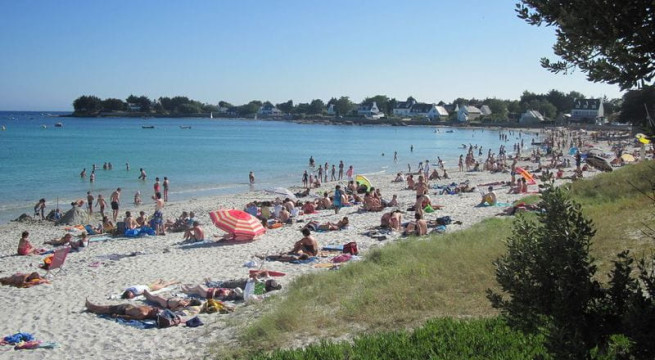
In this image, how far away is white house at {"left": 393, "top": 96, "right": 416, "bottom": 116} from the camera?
6204 inches

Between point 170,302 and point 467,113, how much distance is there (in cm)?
12838

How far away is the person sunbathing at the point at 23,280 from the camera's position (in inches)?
471

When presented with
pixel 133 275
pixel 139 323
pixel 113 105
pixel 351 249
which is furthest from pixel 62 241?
pixel 113 105

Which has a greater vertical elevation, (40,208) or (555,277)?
(555,277)

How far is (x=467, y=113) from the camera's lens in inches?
5187

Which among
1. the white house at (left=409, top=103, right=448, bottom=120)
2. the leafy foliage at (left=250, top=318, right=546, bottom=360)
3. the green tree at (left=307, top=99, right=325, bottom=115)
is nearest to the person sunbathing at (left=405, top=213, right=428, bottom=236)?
the leafy foliage at (left=250, top=318, right=546, bottom=360)

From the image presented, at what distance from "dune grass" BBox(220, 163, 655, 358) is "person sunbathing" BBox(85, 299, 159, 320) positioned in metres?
2.12

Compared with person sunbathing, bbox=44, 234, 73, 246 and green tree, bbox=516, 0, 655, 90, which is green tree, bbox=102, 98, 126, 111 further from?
green tree, bbox=516, 0, 655, 90

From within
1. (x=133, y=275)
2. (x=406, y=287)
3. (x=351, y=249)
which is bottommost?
(x=133, y=275)

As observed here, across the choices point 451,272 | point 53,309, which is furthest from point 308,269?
point 53,309

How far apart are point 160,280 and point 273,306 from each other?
12.2ft

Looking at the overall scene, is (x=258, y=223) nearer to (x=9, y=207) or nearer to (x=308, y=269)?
(x=308, y=269)

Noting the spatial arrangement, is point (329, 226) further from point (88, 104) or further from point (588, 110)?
point (88, 104)

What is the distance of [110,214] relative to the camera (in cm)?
2395
